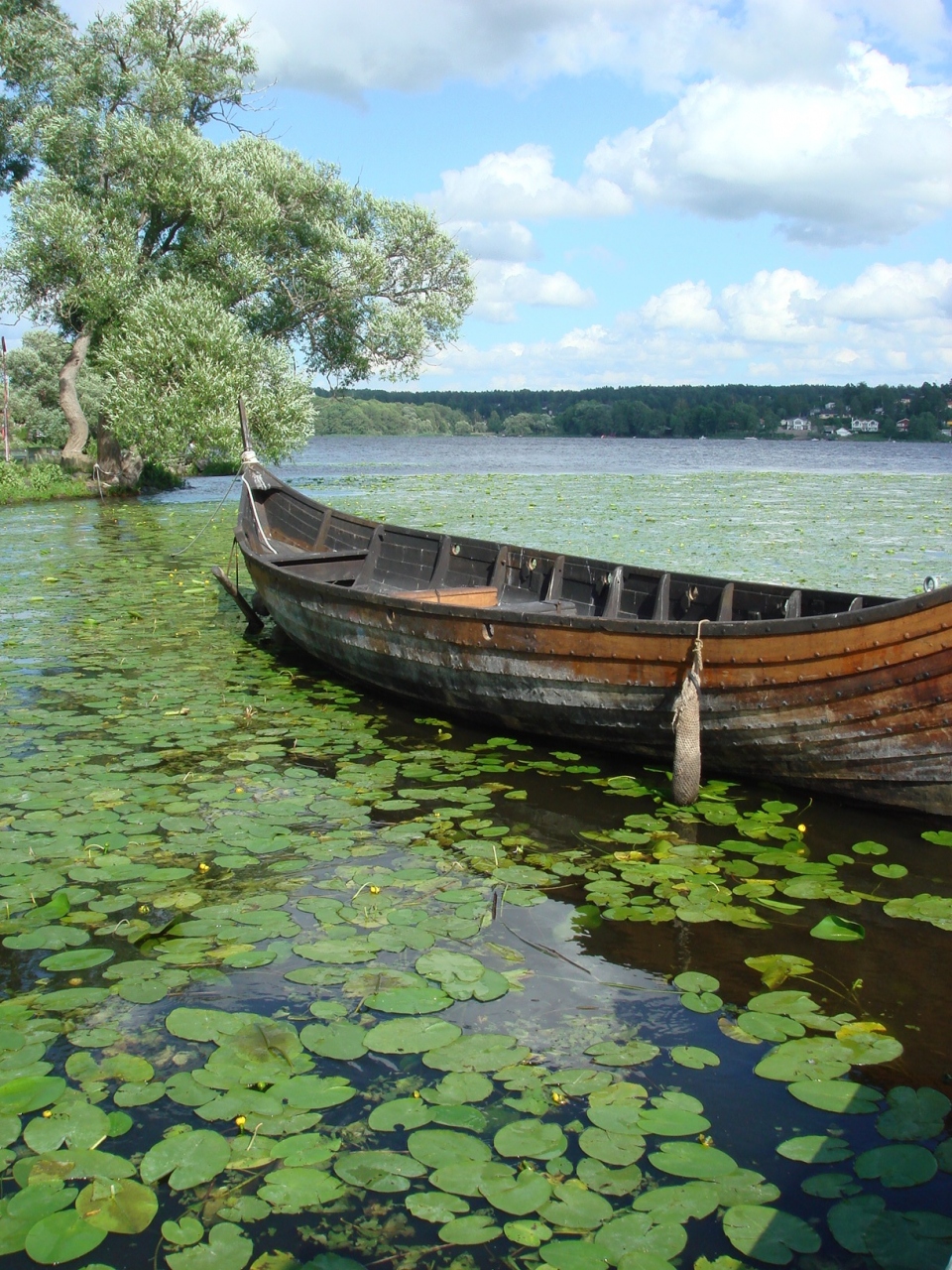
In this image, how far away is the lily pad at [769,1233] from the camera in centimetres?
287

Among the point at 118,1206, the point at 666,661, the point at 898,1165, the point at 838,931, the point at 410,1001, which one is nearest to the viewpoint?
the point at 118,1206

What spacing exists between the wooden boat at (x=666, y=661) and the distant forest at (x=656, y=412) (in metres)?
92.9

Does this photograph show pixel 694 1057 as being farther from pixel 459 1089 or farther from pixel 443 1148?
pixel 443 1148

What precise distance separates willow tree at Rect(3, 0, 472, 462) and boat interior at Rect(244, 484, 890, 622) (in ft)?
44.1

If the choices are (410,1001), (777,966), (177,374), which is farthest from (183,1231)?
(177,374)

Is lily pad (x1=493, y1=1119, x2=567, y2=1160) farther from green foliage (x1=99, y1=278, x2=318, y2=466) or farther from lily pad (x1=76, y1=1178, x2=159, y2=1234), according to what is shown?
green foliage (x1=99, y1=278, x2=318, y2=466)

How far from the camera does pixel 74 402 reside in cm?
3005

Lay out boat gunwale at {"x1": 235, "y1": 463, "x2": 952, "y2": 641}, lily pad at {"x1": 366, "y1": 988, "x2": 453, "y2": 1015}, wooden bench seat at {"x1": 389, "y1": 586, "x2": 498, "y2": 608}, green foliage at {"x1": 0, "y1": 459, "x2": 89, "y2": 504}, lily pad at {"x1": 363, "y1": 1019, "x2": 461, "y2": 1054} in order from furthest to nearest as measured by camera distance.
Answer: green foliage at {"x1": 0, "y1": 459, "x2": 89, "y2": 504}, wooden bench seat at {"x1": 389, "y1": 586, "x2": 498, "y2": 608}, boat gunwale at {"x1": 235, "y1": 463, "x2": 952, "y2": 641}, lily pad at {"x1": 366, "y1": 988, "x2": 453, "y2": 1015}, lily pad at {"x1": 363, "y1": 1019, "x2": 461, "y2": 1054}

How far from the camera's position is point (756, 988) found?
429 cm

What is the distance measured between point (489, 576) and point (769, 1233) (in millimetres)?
7495

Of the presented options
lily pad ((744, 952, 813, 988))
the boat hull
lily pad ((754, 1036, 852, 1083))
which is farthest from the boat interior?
lily pad ((754, 1036, 852, 1083))

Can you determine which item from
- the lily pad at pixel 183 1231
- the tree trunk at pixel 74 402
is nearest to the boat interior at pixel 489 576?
the lily pad at pixel 183 1231

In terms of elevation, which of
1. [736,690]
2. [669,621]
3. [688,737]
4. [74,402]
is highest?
[74,402]

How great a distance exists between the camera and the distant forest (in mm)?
110750
